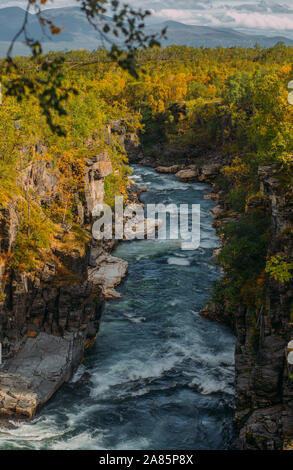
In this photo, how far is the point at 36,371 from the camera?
2219 centimetres

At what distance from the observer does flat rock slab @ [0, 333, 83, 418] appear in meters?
20.3

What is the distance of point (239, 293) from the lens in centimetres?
2264

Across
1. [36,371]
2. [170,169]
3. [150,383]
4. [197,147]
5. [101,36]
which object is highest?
[101,36]

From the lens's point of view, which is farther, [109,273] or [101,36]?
[109,273]

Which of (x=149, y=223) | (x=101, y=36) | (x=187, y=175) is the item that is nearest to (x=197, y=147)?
(x=187, y=175)

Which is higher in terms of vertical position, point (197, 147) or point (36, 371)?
point (197, 147)

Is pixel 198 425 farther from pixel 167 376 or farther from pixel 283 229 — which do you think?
pixel 283 229

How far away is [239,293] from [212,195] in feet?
117

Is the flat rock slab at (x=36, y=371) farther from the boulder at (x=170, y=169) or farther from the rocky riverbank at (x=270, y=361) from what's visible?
the boulder at (x=170, y=169)

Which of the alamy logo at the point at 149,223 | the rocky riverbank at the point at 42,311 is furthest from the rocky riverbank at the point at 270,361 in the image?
the alamy logo at the point at 149,223

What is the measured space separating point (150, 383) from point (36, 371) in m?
5.71

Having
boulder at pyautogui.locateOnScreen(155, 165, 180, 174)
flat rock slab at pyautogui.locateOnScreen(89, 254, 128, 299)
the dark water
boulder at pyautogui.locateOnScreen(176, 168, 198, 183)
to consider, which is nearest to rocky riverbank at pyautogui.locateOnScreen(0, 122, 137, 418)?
the dark water

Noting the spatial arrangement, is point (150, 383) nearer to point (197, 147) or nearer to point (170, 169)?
point (170, 169)

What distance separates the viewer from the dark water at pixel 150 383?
19641mm
